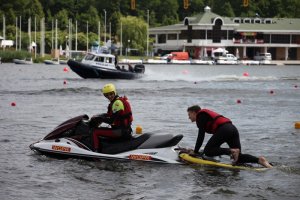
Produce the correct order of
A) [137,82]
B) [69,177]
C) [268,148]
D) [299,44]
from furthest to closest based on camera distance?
[299,44], [137,82], [268,148], [69,177]

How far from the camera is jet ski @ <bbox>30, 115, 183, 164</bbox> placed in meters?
17.1

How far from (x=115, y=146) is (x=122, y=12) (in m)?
137

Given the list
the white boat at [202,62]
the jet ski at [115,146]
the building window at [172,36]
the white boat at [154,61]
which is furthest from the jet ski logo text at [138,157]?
the building window at [172,36]

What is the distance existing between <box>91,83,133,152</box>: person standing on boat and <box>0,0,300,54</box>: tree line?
10727 cm

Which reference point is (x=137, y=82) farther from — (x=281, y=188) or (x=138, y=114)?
(x=281, y=188)

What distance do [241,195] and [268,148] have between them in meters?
6.25

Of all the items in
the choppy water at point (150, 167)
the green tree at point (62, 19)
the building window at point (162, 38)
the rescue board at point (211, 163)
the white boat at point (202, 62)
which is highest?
the green tree at point (62, 19)

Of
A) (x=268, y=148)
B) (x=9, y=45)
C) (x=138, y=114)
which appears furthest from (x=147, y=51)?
(x=268, y=148)

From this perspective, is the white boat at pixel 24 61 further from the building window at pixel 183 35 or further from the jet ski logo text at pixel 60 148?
the jet ski logo text at pixel 60 148

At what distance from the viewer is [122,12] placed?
153000 millimetres

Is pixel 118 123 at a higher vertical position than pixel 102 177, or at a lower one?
higher

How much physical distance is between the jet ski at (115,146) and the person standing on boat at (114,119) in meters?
0.23

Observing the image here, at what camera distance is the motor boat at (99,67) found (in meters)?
56.9

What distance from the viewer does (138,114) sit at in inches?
1227
